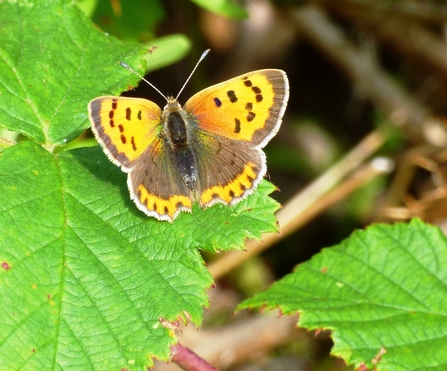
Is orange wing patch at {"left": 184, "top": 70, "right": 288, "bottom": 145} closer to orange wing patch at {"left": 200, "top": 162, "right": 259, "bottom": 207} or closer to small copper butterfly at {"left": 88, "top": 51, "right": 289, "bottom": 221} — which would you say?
small copper butterfly at {"left": 88, "top": 51, "right": 289, "bottom": 221}

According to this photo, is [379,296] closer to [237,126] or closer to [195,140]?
[237,126]

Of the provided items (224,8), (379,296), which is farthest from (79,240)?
(224,8)

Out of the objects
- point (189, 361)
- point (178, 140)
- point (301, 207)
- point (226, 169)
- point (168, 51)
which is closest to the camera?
point (189, 361)

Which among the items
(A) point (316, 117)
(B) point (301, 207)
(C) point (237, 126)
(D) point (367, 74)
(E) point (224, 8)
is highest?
(E) point (224, 8)

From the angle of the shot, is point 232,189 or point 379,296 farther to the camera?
point 379,296

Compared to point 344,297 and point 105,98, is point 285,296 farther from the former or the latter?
point 105,98

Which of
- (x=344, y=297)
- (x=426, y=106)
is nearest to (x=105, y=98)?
(x=344, y=297)

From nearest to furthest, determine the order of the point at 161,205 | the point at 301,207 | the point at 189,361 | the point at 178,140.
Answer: the point at 189,361
the point at 161,205
the point at 178,140
the point at 301,207
